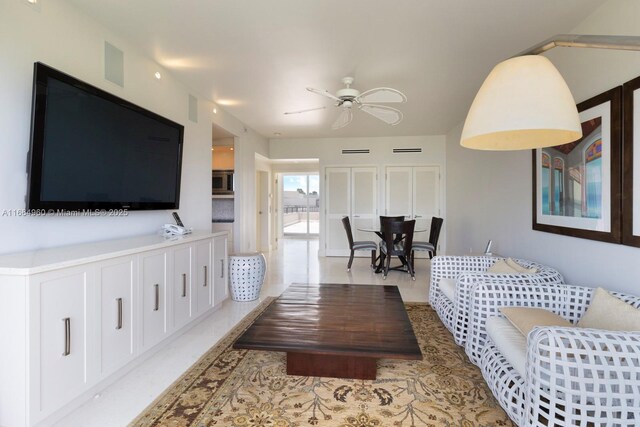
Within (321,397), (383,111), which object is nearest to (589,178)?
(383,111)

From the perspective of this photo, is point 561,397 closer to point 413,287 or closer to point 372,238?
point 413,287

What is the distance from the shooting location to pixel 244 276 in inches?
157

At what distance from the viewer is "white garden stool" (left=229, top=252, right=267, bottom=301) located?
398 centimetres

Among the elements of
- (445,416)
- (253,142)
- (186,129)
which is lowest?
(445,416)

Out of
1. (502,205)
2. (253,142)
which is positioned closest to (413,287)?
(502,205)

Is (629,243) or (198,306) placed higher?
(629,243)

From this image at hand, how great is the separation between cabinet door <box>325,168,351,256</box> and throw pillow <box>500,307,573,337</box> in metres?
5.40

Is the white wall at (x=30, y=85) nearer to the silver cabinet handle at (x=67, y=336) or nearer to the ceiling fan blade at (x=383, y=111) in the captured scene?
the silver cabinet handle at (x=67, y=336)

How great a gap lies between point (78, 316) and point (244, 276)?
223cm

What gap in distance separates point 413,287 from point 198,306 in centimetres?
292

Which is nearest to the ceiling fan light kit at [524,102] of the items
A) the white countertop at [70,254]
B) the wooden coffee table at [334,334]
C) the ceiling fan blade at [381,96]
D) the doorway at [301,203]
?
the wooden coffee table at [334,334]

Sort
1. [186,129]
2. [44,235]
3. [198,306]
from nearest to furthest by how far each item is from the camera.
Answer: [44,235]
[198,306]
[186,129]

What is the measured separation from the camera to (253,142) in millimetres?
6262

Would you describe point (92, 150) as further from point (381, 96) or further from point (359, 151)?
point (359, 151)
